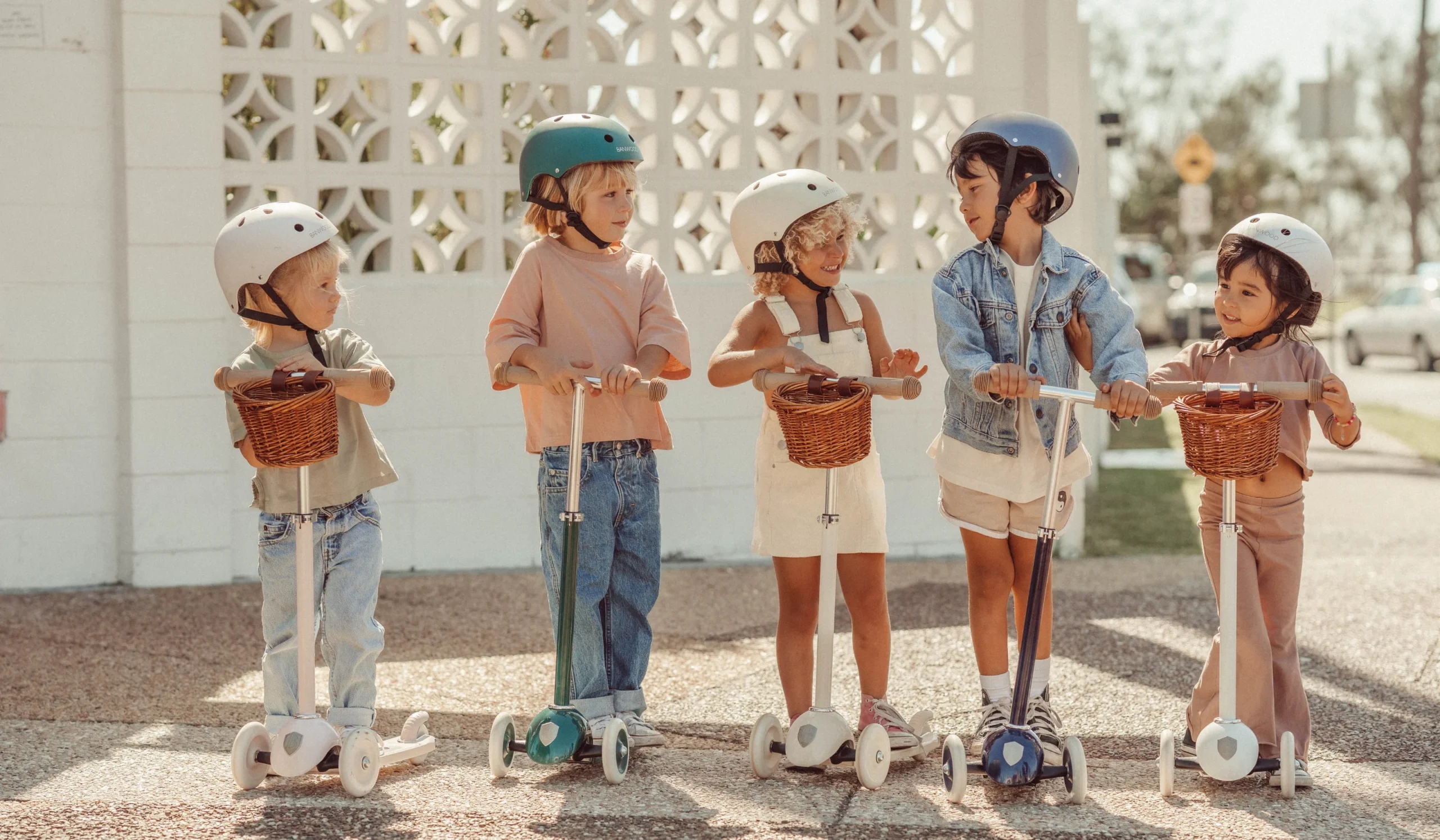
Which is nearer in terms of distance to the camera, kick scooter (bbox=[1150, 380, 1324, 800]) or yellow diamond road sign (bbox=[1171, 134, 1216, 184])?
kick scooter (bbox=[1150, 380, 1324, 800])

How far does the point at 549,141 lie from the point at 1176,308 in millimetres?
25428

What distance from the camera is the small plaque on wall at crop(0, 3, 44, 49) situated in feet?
21.3

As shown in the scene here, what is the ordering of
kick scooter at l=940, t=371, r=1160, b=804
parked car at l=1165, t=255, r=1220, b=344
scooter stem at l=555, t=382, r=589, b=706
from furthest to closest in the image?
parked car at l=1165, t=255, r=1220, b=344 → scooter stem at l=555, t=382, r=589, b=706 → kick scooter at l=940, t=371, r=1160, b=804

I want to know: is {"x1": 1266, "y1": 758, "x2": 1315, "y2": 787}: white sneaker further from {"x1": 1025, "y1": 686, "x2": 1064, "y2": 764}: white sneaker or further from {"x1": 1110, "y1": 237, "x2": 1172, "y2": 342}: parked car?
{"x1": 1110, "y1": 237, "x2": 1172, "y2": 342}: parked car

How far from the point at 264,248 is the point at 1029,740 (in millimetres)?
2196

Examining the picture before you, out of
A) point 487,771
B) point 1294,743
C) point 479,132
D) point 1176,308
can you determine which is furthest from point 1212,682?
point 1176,308

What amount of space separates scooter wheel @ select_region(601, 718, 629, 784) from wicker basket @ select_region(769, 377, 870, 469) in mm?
796

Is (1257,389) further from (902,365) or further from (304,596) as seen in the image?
(304,596)

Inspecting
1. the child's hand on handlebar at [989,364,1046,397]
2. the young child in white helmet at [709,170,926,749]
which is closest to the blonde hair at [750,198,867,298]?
the young child in white helmet at [709,170,926,749]

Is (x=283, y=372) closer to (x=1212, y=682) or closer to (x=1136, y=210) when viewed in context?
(x=1212, y=682)

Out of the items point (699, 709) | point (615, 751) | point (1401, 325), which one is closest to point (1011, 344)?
point (615, 751)

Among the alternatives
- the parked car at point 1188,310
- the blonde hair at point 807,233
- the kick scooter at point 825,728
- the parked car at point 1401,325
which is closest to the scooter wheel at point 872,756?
the kick scooter at point 825,728

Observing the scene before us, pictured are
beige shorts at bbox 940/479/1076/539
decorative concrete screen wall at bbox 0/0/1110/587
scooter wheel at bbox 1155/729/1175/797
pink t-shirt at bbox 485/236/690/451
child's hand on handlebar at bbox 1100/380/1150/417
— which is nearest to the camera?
child's hand on handlebar at bbox 1100/380/1150/417

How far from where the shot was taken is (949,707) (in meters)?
4.91
